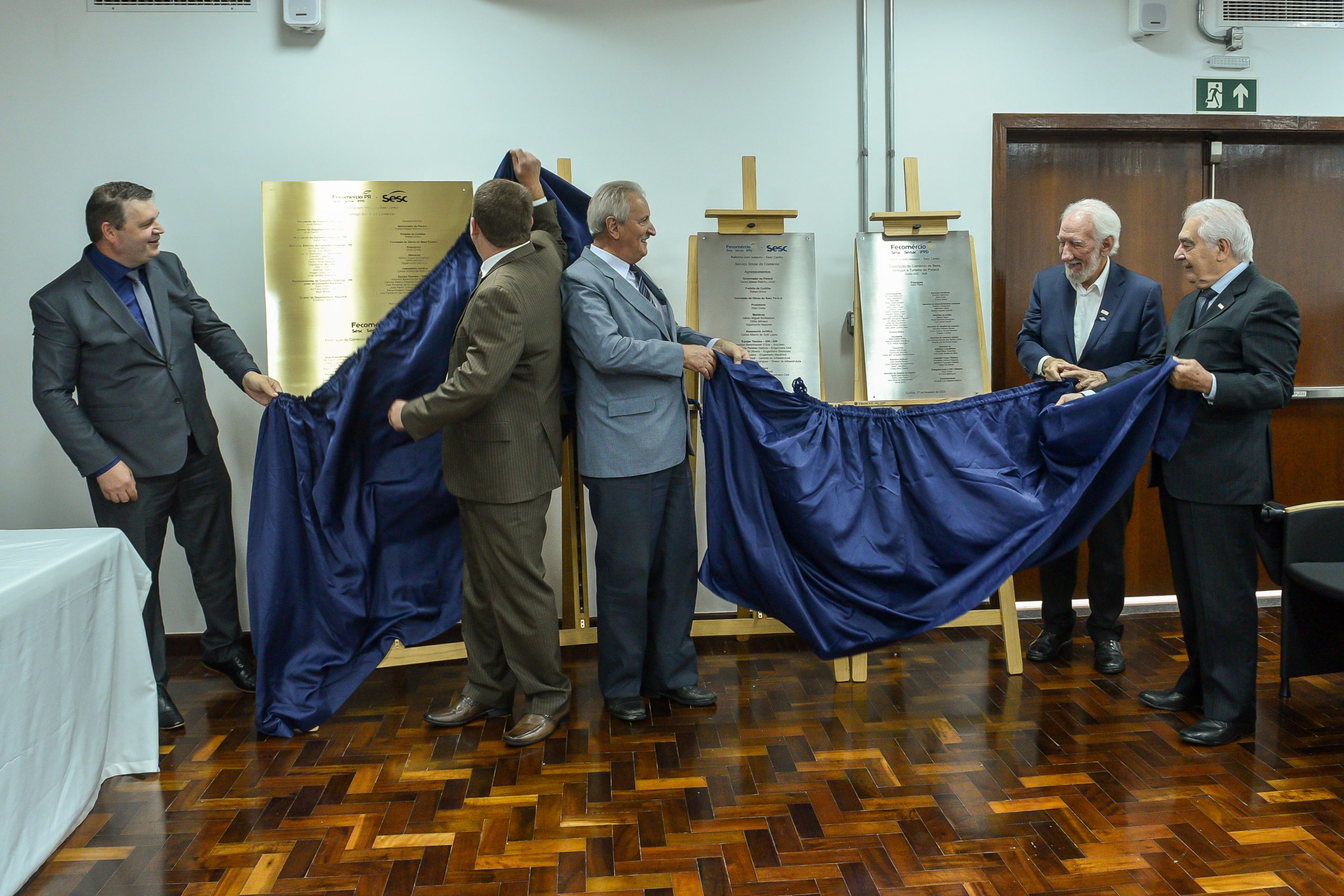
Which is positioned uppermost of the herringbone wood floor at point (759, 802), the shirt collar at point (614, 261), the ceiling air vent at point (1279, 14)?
the ceiling air vent at point (1279, 14)

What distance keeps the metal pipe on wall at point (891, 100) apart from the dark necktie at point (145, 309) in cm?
294

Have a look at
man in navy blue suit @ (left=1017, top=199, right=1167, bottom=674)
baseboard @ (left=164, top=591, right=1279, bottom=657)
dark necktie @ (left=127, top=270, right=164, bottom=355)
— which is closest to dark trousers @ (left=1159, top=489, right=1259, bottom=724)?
man in navy blue suit @ (left=1017, top=199, right=1167, bottom=674)

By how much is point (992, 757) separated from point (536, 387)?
1830 millimetres

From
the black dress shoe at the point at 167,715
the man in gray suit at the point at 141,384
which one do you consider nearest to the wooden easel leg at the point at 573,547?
the man in gray suit at the point at 141,384

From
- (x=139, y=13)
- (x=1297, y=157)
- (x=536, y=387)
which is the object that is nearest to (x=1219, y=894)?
(x=536, y=387)

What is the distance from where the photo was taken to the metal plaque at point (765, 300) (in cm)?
396

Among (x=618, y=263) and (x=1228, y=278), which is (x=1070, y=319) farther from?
(x=618, y=263)

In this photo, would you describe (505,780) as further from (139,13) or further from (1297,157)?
(1297,157)

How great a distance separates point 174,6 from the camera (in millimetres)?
3939

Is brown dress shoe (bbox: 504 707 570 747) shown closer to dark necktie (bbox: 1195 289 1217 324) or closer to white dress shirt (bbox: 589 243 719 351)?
white dress shirt (bbox: 589 243 719 351)

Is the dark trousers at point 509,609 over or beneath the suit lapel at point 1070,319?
beneath

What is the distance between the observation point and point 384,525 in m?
3.44

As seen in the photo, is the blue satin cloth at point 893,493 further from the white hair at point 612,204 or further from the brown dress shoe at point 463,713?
the brown dress shoe at point 463,713

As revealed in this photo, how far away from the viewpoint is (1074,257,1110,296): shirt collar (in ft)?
12.2
